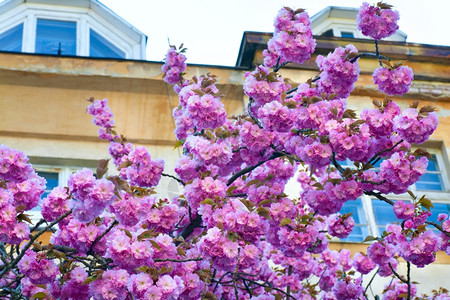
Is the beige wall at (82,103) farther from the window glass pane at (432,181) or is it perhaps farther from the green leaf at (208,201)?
the green leaf at (208,201)

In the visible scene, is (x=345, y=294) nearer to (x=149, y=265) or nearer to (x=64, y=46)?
(x=149, y=265)

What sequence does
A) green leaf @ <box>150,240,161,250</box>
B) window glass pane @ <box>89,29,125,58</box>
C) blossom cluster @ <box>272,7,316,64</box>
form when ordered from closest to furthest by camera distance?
1. green leaf @ <box>150,240,161,250</box>
2. blossom cluster @ <box>272,7,316,64</box>
3. window glass pane @ <box>89,29,125,58</box>

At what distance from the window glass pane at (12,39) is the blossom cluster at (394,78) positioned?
6.60 m

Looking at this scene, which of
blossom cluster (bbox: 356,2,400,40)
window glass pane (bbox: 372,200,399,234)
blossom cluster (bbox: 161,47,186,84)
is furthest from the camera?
window glass pane (bbox: 372,200,399,234)

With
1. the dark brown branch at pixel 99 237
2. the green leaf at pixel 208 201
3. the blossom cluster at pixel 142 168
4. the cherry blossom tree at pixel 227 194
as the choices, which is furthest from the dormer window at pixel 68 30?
the green leaf at pixel 208 201

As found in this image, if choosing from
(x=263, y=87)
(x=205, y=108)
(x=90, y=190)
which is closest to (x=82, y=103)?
(x=205, y=108)

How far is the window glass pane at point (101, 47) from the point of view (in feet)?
37.0

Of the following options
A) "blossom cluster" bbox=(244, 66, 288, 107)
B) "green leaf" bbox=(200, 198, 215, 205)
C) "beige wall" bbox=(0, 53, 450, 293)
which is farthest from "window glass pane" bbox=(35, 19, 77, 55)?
"green leaf" bbox=(200, 198, 215, 205)

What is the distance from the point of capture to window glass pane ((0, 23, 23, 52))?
10.9 m

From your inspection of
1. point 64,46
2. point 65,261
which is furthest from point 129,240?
point 64,46

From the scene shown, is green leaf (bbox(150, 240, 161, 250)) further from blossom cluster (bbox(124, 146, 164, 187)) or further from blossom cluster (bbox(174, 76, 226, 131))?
blossom cluster (bbox(174, 76, 226, 131))

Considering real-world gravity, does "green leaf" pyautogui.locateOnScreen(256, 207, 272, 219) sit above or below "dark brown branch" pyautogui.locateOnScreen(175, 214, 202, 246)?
below

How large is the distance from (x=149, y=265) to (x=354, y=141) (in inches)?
70.7

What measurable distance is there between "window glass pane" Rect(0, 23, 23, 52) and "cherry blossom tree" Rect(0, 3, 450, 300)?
523 cm
